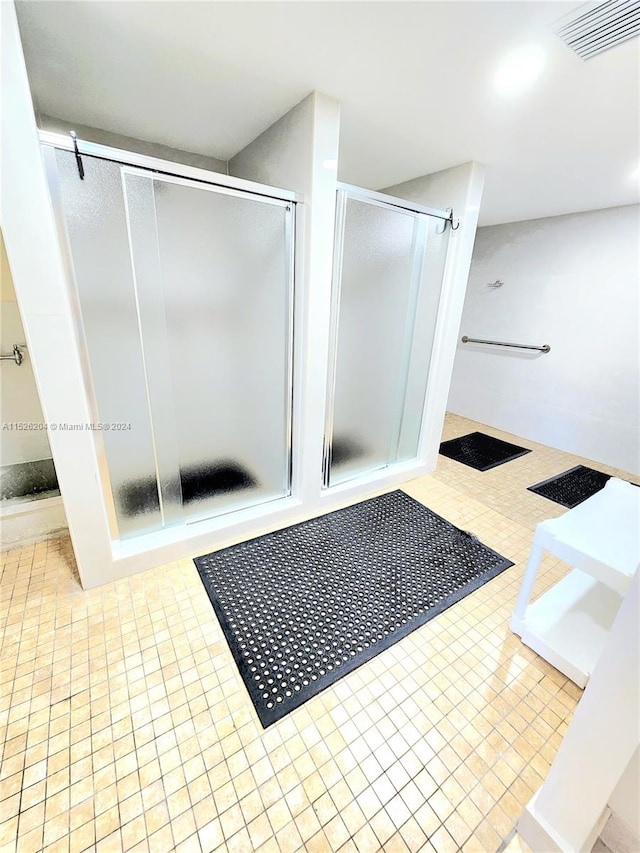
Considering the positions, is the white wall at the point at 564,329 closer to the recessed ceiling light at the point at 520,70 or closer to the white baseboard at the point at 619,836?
the recessed ceiling light at the point at 520,70

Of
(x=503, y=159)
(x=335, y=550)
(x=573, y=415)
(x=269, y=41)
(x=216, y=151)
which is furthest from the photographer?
(x=573, y=415)

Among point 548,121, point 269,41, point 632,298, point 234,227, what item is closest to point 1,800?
point 234,227

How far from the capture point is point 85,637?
4.24ft

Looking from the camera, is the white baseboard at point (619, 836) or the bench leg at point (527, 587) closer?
the white baseboard at point (619, 836)

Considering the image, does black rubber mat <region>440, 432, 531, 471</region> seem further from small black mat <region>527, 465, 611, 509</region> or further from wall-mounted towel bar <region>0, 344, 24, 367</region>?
wall-mounted towel bar <region>0, 344, 24, 367</region>

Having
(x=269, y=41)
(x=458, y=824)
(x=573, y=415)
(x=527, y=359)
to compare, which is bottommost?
(x=458, y=824)

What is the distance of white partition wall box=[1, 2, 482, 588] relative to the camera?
3.88 ft

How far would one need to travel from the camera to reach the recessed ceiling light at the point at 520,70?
114 centimetres

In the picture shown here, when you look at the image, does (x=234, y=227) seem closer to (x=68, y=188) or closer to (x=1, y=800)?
(x=68, y=188)

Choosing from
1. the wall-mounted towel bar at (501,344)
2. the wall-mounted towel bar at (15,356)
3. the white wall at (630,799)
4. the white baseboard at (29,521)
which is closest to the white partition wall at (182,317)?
the white baseboard at (29,521)

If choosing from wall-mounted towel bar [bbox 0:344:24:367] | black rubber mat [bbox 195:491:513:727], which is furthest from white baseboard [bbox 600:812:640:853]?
wall-mounted towel bar [bbox 0:344:24:367]

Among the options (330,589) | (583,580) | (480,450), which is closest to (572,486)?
(480,450)

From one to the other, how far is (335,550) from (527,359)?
2.83m

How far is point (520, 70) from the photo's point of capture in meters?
1.22
